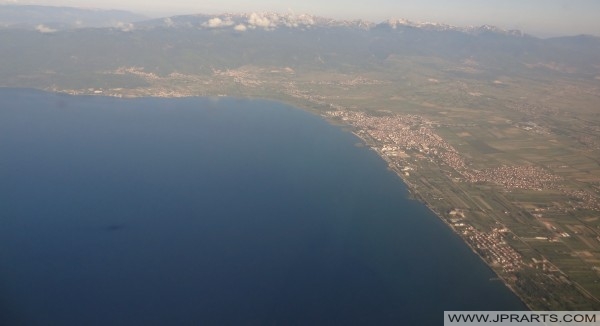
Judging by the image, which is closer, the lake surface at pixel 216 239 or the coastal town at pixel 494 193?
the lake surface at pixel 216 239

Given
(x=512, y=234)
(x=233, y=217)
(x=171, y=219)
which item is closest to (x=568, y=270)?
(x=512, y=234)

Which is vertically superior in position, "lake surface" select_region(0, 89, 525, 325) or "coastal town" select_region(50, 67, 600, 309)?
"coastal town" select_region(50, 67, 600, 309)

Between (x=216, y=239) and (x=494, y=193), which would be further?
(x=494, y=193)

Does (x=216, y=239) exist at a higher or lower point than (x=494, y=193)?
lower

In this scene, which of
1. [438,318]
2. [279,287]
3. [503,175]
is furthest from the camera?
[503,175]

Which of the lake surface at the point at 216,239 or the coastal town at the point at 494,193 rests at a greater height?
the coastal town at the point at 494,193

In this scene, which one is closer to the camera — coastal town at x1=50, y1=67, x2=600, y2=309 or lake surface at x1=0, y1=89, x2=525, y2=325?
lake surface at x1=0, y1=89, x2=525, y2=325

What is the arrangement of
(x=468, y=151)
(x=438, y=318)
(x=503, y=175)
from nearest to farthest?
(x=438, y=318), (x=503, y=175), (x=468, y=151)

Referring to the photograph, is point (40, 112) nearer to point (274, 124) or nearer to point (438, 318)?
point (274, 124)
